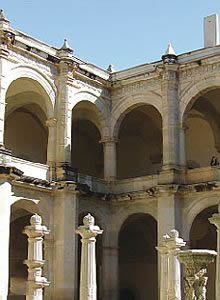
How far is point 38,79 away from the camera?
73.9ft

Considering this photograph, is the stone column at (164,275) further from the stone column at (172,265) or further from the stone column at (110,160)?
the stone column at (110,160)

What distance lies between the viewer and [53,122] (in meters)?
22.8

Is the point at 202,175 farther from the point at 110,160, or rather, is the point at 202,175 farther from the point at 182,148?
the point at 110,160

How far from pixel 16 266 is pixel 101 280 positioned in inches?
152

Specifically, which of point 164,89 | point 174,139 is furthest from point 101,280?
point 164,89

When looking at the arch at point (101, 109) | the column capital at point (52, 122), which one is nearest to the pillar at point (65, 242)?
the column capital at point (52, 122)

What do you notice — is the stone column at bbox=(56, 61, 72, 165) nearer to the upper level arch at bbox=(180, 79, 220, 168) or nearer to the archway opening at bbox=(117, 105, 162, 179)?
the upper level arch at bbox=(180, 79, 220, 168)

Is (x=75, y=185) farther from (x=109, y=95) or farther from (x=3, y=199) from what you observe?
(x=109, y=95)

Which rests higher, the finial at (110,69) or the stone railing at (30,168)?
the finial at (110,69)

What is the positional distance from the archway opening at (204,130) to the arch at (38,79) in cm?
560

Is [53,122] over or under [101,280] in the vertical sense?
over

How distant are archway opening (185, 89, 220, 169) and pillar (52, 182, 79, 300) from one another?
6115 mm

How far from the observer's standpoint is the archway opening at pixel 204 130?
85.5 feet

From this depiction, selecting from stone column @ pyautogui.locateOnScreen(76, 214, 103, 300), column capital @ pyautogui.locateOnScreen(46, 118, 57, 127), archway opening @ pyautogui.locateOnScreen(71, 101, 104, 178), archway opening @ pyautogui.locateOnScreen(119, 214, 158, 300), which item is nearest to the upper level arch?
archway opening @ pyautogui.locateOnScreen(119, 214, 158, 300)
